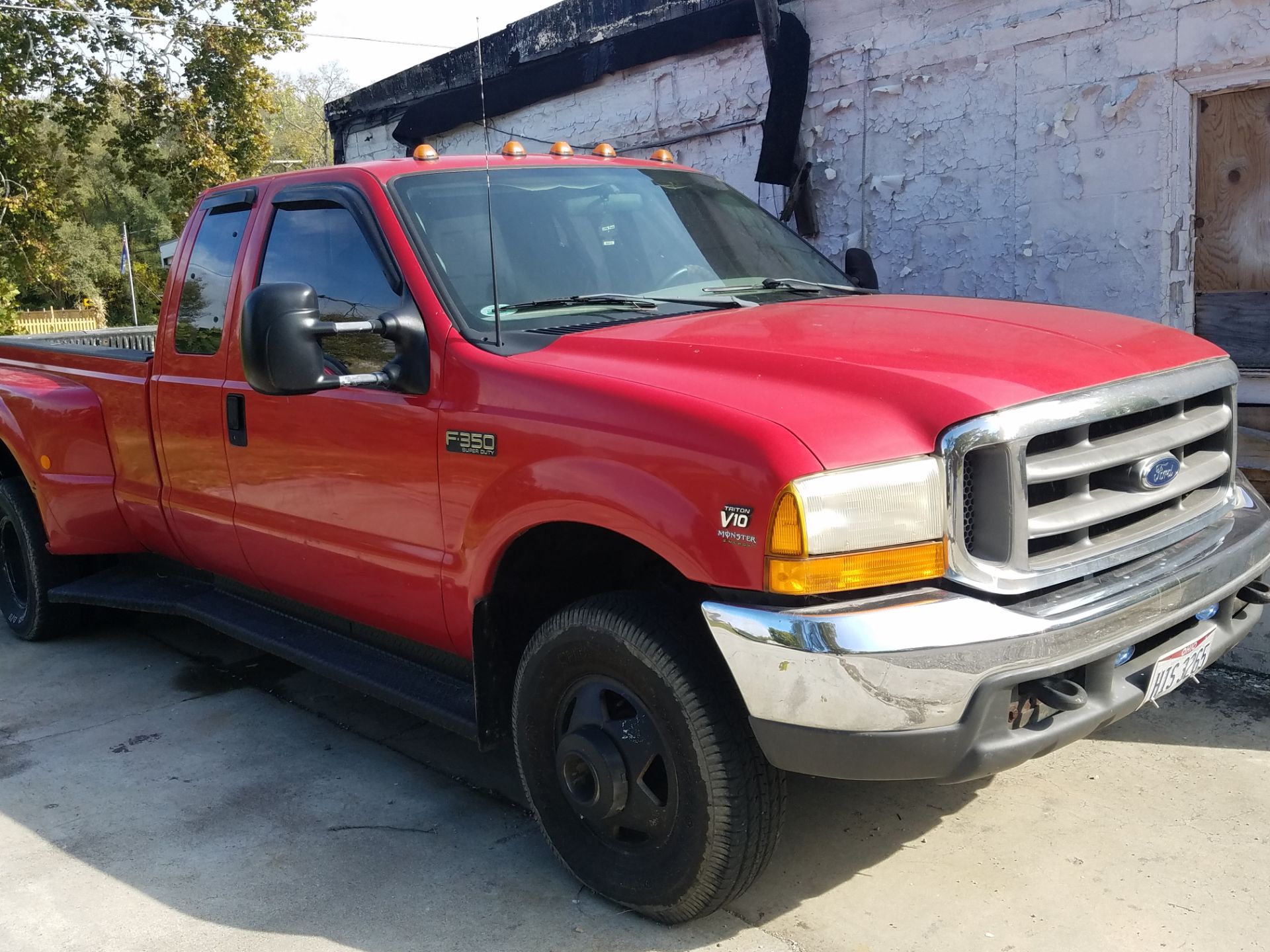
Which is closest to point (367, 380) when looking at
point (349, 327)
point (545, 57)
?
point (349, 327)

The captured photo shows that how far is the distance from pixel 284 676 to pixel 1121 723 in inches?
134

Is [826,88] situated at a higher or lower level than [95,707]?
higher

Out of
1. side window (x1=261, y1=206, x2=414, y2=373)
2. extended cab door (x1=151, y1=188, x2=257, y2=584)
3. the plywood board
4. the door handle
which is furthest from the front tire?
the plywood board

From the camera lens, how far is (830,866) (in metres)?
3.27

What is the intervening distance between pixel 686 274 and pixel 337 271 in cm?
113

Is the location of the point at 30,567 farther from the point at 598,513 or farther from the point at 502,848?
the point at 598,513

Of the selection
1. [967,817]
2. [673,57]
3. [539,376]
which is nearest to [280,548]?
[539,376]

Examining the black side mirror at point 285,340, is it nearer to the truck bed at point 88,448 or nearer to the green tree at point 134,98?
the truck bed at point 88,448

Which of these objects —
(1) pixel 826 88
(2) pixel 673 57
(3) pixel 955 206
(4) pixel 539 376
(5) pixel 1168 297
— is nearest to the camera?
(4) pixel 539 376

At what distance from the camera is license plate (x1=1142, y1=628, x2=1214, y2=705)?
281 cm

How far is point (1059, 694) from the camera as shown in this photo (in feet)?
8.44

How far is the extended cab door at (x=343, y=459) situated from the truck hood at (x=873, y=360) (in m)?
0.61

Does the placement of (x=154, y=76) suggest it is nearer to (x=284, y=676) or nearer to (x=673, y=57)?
(x=673, y=57)

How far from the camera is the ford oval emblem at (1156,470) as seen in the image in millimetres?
2857
